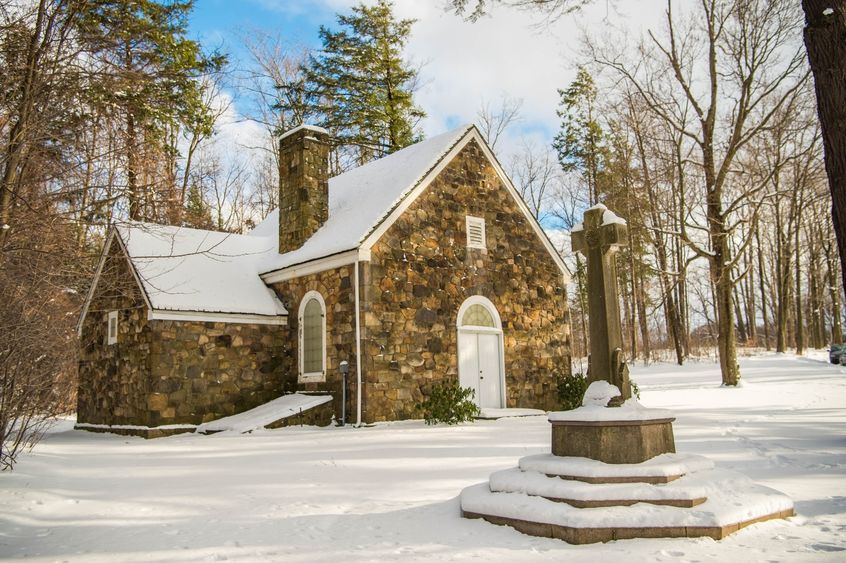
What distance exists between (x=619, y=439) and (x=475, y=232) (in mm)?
9786

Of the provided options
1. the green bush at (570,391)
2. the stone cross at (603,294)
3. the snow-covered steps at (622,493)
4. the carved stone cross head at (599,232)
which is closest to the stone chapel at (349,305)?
the green bush at (570,391)

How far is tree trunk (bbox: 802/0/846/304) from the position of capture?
6.05m

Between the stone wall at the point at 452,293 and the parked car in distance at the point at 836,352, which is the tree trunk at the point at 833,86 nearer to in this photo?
the stone wall at the point at 452,293

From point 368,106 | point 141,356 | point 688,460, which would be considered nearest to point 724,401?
point 688,460

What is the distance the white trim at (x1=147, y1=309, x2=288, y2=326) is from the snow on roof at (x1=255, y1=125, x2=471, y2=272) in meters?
1.31

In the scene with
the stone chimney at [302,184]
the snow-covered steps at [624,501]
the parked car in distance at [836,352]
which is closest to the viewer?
the snow-covered steps at [624,501]

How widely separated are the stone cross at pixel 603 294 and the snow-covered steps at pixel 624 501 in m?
1.02

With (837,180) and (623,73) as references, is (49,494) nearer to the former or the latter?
(837,180)

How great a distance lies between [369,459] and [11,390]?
14.3 ft

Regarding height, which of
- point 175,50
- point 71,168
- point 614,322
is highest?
point 175,50

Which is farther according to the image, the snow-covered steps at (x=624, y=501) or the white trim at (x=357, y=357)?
the white trim at (x=357, y=357)

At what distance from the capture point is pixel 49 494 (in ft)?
22.5

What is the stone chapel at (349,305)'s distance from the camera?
13469mm

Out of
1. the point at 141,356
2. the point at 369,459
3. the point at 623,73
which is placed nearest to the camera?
the point at 369,459
